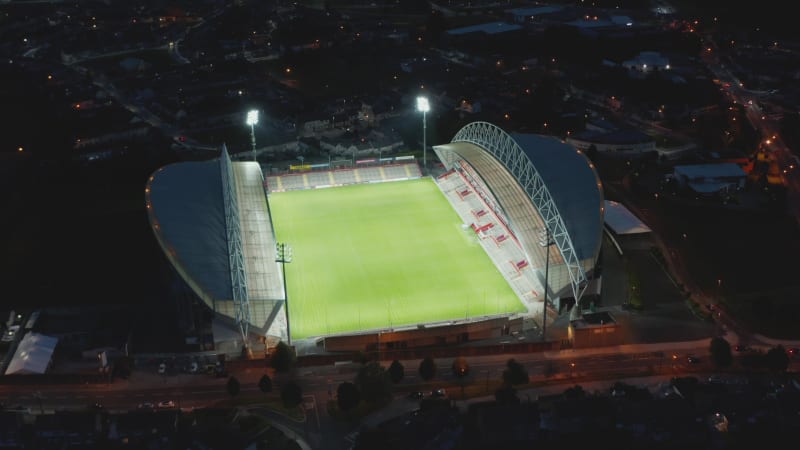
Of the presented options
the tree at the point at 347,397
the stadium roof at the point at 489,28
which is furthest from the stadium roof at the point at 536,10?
the tree at the point at 347,397

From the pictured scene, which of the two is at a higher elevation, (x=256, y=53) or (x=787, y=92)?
(x=256, y=53)

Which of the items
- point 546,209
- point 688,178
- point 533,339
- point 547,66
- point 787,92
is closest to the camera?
point 533,339

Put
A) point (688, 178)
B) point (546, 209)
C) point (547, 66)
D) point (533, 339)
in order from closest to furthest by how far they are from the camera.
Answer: point (533, 339) < point (546, 209) < point (688, 178) < point (547, 66)

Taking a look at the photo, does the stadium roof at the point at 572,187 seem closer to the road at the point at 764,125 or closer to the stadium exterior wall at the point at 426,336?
the stadium exterior wall at the point at 426,336

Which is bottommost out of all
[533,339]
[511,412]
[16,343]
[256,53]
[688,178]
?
[511,412]

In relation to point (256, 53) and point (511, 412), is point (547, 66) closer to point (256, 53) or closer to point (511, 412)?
point (256, 53)

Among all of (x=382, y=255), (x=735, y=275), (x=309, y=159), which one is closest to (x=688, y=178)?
(x=735, y=275)

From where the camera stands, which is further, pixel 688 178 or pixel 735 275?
pixel 688 178

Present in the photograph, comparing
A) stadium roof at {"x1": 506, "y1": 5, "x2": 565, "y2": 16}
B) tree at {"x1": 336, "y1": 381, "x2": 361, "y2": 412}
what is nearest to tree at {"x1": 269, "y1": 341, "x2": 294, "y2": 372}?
tree at {"x1": 336, "y1": 381, "x2": 361, "y2": 412}
